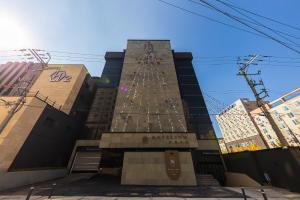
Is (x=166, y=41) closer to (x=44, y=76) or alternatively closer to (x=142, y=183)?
(x=44, y=76)

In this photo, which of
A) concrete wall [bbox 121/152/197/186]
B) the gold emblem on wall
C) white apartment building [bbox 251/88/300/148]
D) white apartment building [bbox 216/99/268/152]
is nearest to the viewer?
concrete wall [bbox 121/152/197/186]

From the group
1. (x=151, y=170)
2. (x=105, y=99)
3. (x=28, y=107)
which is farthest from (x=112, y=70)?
(x=151, y=170)

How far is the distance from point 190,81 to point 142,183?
24626mm

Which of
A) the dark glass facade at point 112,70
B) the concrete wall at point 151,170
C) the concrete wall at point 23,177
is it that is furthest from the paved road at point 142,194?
the dark glass facade at point 112,70

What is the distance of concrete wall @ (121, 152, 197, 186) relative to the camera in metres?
16.7

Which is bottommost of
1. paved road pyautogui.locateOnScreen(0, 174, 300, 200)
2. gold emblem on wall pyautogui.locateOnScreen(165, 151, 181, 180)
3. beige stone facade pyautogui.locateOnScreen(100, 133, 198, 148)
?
paved road pyautogui.locateOnScreen(0, 174, 300, 200)

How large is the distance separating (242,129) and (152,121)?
80.2 meters

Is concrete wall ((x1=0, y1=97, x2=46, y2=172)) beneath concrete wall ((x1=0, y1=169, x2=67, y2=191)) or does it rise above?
above

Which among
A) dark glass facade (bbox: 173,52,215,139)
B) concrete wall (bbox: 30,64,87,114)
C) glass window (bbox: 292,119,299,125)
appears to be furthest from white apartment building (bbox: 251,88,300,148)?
concrete wall (bbox: 30,64,87,114)

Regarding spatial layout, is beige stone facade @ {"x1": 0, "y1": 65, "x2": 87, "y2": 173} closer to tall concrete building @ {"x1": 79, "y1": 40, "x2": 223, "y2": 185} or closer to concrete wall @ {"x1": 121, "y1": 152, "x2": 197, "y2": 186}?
tall concrete building @ {"x1": 79, "y1": 40, "x2": 223, "y2": 185}

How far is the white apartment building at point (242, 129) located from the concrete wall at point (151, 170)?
187ft

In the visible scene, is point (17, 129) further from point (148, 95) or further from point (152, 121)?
point (148, 95)

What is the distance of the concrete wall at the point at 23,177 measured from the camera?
13.7m

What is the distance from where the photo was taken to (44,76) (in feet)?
99.5
